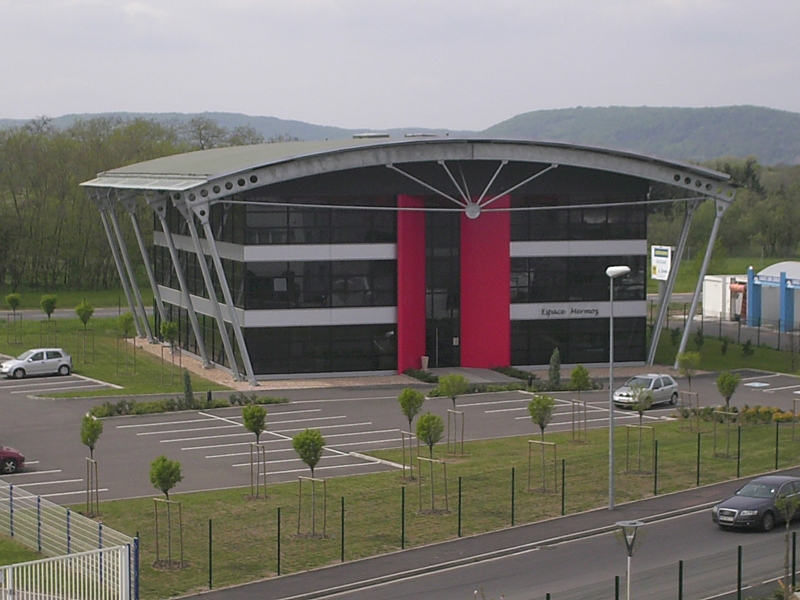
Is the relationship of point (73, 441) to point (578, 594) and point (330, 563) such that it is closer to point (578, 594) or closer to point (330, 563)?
point (330, 563)

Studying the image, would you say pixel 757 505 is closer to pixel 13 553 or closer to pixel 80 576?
pixel 80 576

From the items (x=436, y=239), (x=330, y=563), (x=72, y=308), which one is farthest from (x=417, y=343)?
(x=72, y=308)

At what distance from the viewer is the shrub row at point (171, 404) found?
146ft

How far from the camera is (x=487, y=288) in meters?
56.7

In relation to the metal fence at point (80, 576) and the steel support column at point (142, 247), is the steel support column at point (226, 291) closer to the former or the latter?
the steel support column at point (142, 247)

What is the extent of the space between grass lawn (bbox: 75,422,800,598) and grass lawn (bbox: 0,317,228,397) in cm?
1620

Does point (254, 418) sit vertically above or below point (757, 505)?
above

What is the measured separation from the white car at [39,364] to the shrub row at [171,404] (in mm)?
8951

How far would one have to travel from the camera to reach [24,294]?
94375 mm

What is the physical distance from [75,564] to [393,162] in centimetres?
3255

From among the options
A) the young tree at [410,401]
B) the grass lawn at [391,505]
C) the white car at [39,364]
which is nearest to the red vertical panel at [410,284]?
the white car at [39,364]

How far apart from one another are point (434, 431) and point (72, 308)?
59.2 meters

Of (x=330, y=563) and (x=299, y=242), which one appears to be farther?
(x=299, y=242)

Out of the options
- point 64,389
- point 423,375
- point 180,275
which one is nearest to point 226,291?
point 180,275
